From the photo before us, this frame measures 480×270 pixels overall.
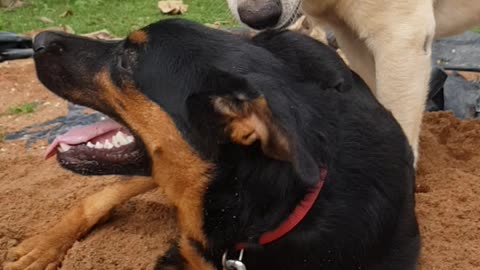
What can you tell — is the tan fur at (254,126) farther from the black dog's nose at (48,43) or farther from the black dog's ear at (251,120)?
the black dog's nose at (48,43)

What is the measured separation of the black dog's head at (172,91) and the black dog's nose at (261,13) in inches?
20.6

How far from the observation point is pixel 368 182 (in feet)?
9.14

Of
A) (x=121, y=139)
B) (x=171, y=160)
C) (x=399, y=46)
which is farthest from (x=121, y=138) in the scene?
(x=399, y=46)

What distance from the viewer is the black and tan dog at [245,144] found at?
2582 millimetres

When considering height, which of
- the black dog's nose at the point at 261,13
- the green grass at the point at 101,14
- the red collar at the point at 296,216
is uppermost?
the black dog's nose at the point at 261,13

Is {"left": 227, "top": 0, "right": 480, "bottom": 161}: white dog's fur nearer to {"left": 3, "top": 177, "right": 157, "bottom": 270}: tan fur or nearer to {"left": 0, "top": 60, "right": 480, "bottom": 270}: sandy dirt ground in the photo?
{"left": 0, "top": 60, "right": 480, "bottom": 270}: sandy dirt ground

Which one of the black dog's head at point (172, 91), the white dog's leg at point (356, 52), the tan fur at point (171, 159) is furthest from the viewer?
the white dog's leg at point (356, 52)

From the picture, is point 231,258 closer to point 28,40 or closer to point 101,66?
point 101,66

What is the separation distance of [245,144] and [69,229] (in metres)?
1.36

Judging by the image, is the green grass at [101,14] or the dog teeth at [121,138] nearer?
the dog teeth at [121,138]

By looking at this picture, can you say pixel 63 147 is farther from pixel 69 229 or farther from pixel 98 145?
pixel 69 229

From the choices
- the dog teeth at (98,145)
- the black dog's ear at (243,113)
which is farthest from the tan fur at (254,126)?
the dog teeth at (98,145)

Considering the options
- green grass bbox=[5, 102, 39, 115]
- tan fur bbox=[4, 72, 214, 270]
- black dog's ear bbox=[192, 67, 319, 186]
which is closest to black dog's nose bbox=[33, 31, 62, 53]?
tan fur bbox=[4, 72, 214, 270]

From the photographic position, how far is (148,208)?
3.92m
